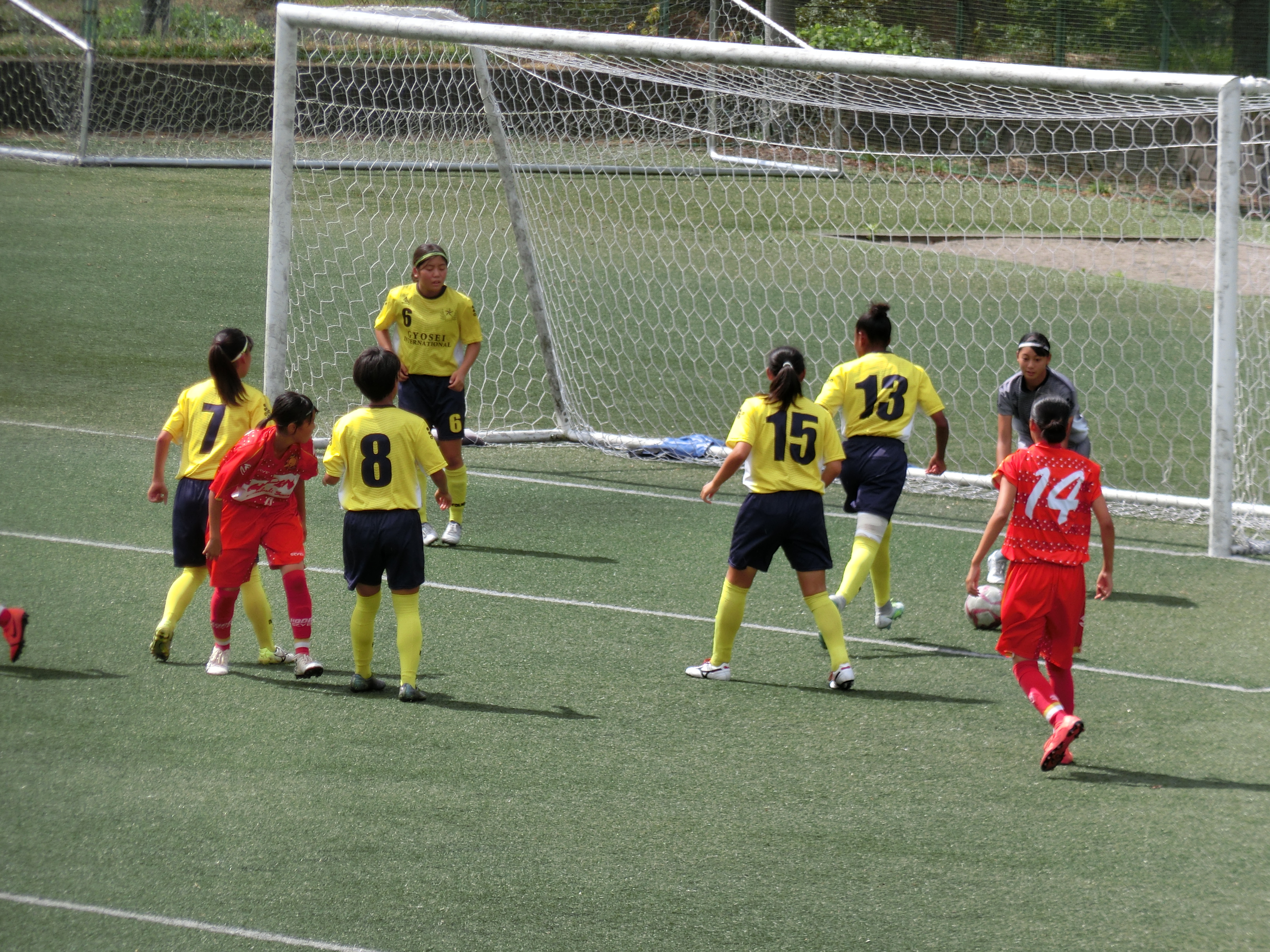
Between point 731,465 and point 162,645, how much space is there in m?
2.74

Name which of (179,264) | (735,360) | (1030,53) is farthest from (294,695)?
(1030,53)

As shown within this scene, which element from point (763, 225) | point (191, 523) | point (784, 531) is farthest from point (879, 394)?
point (763, 225)

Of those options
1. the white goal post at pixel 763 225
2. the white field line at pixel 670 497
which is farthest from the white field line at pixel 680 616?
the white field line at pixel 670 497

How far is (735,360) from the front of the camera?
1398 centimetres

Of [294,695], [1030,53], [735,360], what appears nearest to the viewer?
[294,695]

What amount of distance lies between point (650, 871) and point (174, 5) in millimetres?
27782

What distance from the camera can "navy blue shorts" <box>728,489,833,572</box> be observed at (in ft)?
20.1

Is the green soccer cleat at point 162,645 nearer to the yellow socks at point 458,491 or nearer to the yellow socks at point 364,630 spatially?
the yellow socks at point 364,630

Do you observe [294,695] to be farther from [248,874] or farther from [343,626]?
[248,874]

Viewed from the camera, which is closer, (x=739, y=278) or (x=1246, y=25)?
(x=739, y=278)

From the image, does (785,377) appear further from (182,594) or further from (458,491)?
(458,491)

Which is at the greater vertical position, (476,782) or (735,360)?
(735,360)

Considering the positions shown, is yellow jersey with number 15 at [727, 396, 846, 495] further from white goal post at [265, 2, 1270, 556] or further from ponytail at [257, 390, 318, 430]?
white goal post at [265, 2, 1270, 556]

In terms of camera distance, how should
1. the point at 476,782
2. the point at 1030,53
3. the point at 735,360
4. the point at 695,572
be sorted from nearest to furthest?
the point at 476,782 → the point at 695,572 → the point at 735,360 → the point at 1030,53
